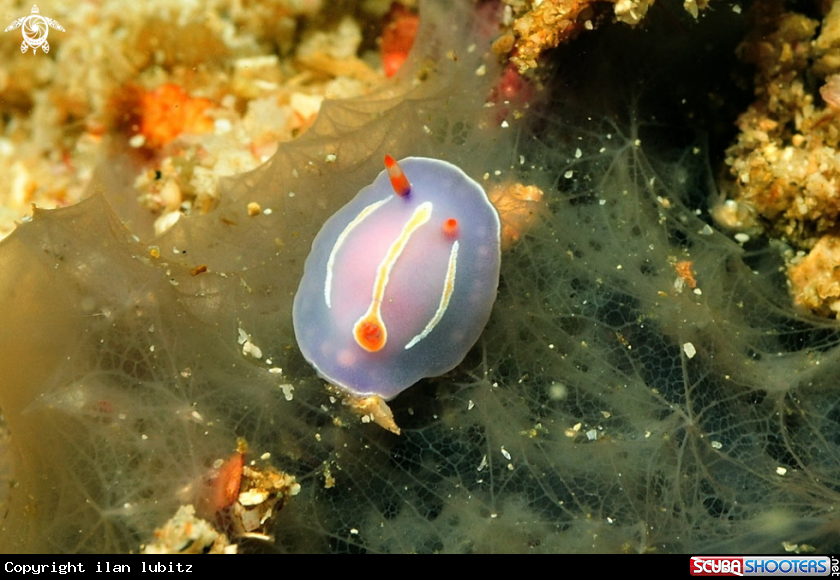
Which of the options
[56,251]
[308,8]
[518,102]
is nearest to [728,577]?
[518,102]

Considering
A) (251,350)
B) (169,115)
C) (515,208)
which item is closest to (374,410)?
Answer: (251,350)

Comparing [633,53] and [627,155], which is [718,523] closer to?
[627,155]

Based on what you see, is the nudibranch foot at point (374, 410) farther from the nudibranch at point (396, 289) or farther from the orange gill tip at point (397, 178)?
the orange gill tip at point (397, 178)

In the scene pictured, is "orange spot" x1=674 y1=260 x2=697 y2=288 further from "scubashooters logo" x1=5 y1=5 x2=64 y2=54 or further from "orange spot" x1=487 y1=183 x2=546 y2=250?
"scubashooters logo" x1=5 y1=5 x2=64 y2=54

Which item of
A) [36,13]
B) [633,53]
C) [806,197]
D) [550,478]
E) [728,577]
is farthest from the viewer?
[36,13]

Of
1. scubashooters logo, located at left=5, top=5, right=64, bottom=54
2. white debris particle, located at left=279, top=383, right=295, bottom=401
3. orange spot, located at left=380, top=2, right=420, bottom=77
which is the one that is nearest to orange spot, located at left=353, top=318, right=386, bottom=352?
white debris particle, located at left=279, top=383, right=295, bottom=401

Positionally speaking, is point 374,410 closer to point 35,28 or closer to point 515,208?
point 515,208

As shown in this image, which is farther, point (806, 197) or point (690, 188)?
point (690, 188)
